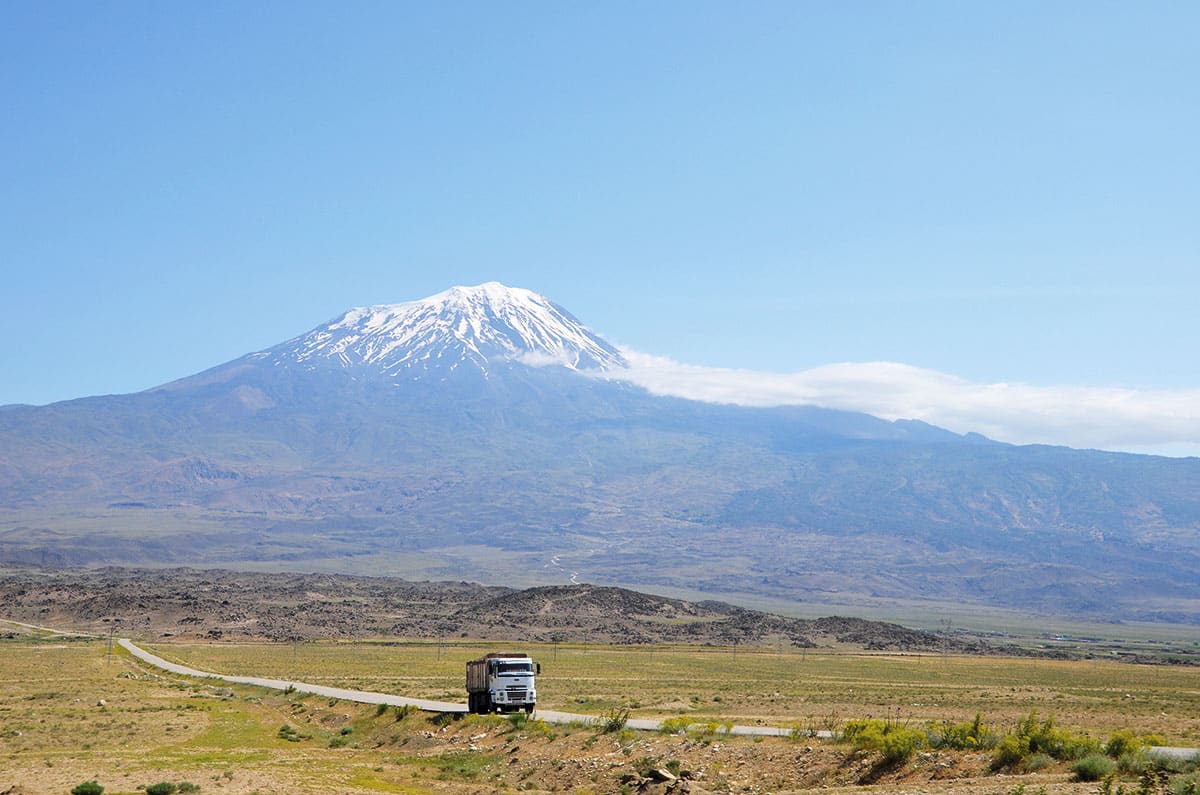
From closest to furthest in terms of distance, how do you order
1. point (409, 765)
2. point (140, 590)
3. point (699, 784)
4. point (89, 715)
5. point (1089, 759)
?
point (1089, 759) < point (699, 784) < point (409, 765) < point (89, 715) < point (140, 590)

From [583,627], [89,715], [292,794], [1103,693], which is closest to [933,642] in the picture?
[583,627]

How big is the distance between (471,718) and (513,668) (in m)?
2.52

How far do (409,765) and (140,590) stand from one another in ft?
349

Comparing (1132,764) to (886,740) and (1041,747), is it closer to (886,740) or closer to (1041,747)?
(1041,747)

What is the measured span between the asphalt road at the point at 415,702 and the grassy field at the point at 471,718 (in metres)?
1.40

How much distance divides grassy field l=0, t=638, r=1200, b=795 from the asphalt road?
4.60ft

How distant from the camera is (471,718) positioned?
35.4 metres

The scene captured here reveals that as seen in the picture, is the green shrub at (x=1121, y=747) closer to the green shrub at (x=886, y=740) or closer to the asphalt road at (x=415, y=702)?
the asphalt road at (x=415, y=702)

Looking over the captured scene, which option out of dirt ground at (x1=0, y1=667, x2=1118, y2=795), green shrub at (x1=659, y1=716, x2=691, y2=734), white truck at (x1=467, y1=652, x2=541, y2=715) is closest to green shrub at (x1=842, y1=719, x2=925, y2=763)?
dirt ground at (x1=0, y1=667, x2=1118, y2=795)

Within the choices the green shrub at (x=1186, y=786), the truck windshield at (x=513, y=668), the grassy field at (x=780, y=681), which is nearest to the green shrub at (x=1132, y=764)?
the green shrub at (x=1186, y=786)

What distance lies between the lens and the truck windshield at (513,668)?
3703 cm

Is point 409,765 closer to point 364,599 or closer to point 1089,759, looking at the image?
point 1089,759

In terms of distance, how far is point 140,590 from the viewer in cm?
12512

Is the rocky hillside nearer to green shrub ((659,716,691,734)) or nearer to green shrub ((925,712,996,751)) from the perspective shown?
green shrub ((659,716,691,734))
